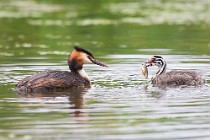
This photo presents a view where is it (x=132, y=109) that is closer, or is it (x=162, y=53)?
(x=132, y=109)

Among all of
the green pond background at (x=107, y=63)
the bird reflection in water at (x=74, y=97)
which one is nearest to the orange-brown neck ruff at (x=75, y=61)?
the green pond background at (x=107, y=63)

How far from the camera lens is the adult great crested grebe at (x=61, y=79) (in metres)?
14.6

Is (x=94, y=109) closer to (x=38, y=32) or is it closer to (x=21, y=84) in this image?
(x=21, y=84)

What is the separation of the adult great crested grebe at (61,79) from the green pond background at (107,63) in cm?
32

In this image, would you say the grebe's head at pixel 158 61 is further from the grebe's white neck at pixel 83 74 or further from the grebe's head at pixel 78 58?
the grebe's white neck at pixel 83 74

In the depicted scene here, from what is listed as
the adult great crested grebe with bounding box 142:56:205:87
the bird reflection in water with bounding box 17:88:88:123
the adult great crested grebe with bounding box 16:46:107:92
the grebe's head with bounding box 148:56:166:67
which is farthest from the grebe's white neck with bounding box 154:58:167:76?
the bird reflection in water with bounding box 17:88:88:123

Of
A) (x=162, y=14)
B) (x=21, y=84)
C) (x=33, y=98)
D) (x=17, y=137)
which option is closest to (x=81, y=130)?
(x=17, y=137)

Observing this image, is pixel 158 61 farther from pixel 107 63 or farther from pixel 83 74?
pixel 107 63

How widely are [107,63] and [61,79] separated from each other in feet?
11.3

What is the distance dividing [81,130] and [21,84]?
3.97 m

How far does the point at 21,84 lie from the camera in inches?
575

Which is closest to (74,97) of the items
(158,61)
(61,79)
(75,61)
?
(61,79)

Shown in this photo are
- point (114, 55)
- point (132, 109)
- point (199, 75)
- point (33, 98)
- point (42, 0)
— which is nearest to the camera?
point (132, 109)

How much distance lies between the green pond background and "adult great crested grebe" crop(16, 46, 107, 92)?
12.8 inches
